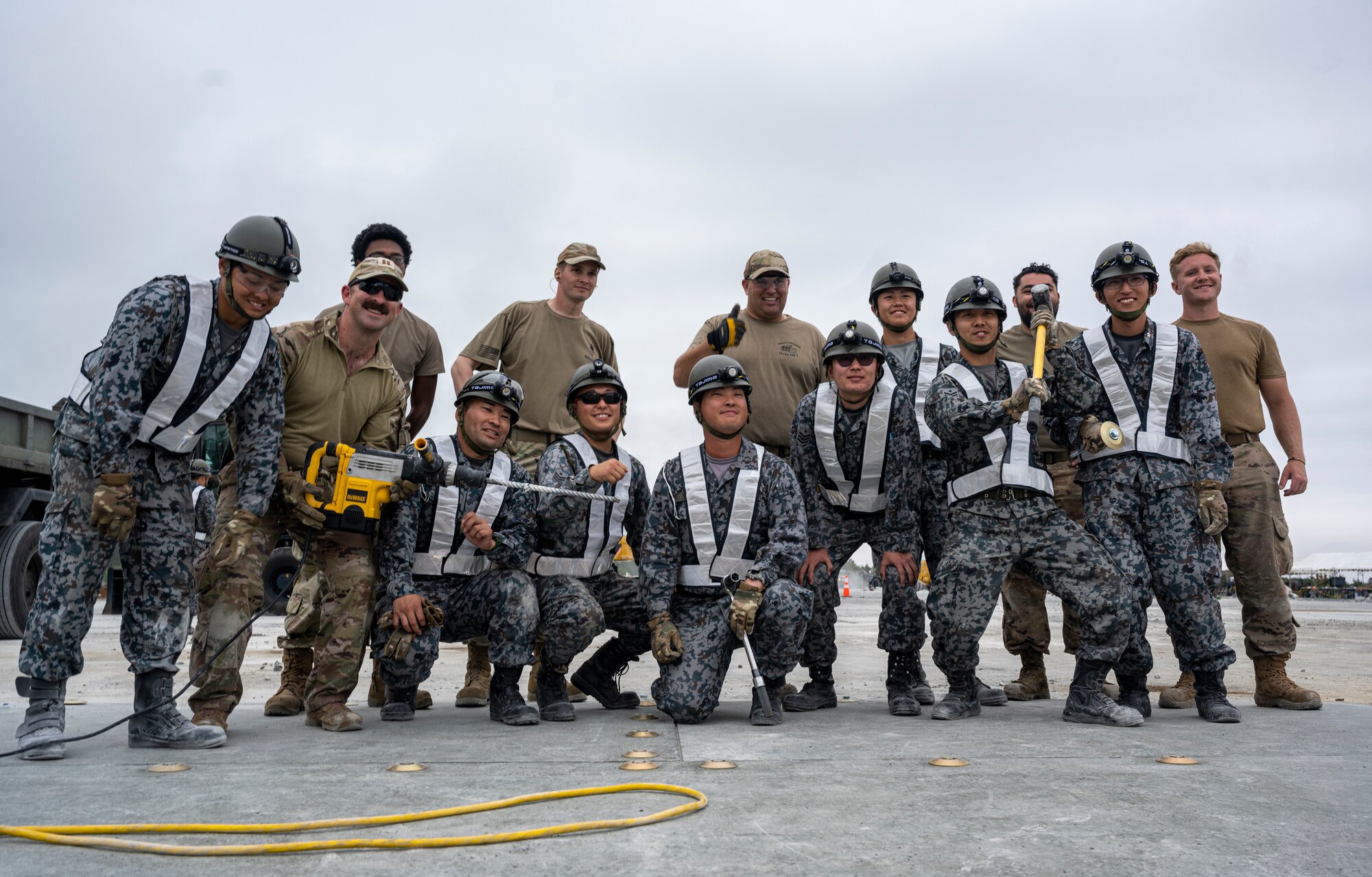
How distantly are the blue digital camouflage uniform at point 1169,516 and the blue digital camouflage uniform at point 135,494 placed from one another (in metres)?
3.78

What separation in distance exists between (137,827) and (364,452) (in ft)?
7.09

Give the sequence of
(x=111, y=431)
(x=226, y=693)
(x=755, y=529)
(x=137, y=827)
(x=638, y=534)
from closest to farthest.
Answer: (x=137, y=827)
(x=111, y=431)
(x=226, y=693)
(x=755, y=529)
(x=638, y=534)

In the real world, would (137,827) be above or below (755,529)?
below

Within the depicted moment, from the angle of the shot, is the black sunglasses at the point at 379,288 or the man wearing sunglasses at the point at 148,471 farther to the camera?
the black sunglasses at the point at 379,288

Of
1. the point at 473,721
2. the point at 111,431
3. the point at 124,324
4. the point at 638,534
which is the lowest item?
the point at 473,721

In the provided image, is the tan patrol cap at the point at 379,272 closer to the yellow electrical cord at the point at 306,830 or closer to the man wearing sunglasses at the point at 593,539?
the man wearing sunglasses at the point at 593,539

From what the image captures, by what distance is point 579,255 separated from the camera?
231 inches

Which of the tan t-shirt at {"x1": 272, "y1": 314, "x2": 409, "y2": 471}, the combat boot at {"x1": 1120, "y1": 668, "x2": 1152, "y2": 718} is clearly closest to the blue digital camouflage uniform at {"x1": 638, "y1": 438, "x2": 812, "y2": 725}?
the tan t-shirt at {"x1": 272, "y1": 314, "x2": 409, "y2": 471}

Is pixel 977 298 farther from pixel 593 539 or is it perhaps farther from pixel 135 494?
pixel 135 494

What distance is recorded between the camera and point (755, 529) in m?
4.74

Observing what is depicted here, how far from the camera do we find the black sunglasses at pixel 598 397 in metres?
5.07

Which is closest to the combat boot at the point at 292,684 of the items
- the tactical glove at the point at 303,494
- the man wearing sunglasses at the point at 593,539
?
the tactical glove at the point at 303,494

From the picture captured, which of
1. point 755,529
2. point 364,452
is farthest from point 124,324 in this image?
point 755,529

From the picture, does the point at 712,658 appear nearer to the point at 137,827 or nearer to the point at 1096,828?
the point at 1096,828
